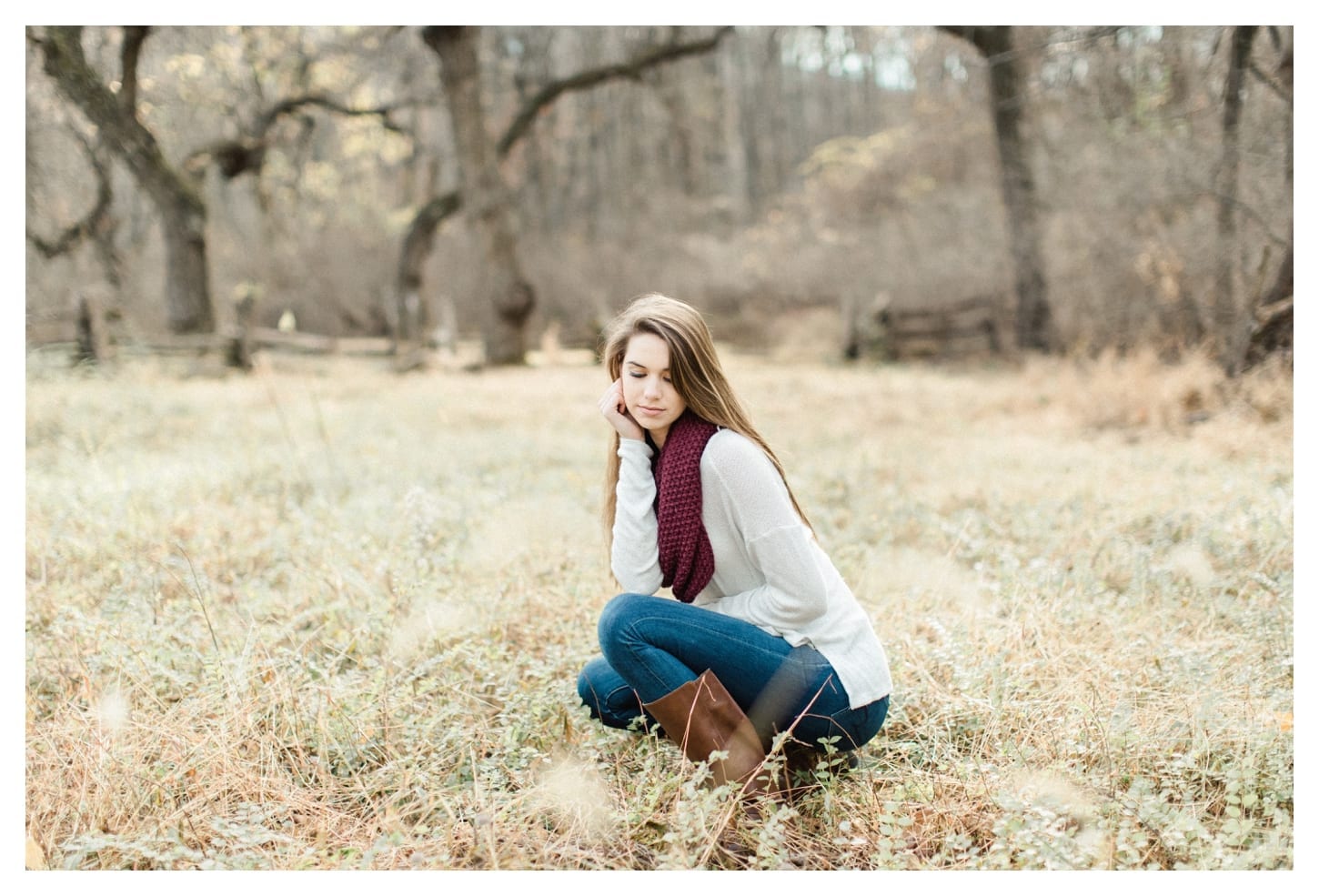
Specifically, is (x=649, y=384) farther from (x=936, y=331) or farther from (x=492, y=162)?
(x=936, y=331)

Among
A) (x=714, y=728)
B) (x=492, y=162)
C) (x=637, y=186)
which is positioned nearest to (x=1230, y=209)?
(x=714, y=728)

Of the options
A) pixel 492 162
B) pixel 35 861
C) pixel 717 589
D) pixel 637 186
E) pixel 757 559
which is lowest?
pixel 35 861

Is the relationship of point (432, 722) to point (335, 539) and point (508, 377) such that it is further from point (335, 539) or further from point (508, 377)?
point (508, 377)

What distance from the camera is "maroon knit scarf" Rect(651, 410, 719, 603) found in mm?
2451

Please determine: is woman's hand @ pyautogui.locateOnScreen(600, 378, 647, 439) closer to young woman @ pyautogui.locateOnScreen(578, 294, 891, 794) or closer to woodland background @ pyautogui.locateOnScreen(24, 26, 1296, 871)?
young woman @ pyautogui.locateOnScreen(578, 294, 891, 794)

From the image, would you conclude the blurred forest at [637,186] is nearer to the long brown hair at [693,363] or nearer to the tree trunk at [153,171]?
the tree trunk at [153,171]

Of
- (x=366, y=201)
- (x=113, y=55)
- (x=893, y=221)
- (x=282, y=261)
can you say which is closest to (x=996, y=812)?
(x=113, y=55)

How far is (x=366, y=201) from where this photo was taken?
74.1 feet

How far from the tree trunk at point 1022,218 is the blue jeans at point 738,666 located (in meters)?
11.4

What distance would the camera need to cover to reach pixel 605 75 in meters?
15.8

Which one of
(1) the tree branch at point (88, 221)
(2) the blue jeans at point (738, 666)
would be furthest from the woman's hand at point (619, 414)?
(1) the tree branch at point (88, 221)

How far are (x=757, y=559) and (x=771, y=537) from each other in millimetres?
110

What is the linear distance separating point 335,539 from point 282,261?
18220 millimetres

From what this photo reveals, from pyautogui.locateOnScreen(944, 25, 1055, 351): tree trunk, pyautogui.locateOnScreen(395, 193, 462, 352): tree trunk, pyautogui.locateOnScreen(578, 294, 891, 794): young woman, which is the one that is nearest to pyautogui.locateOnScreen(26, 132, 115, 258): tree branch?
pyautogui.locateOnScreen(395, 193, 462, 352): tree trunk
